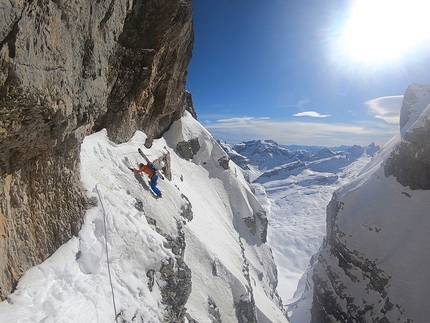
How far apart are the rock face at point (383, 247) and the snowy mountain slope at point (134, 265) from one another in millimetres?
18243

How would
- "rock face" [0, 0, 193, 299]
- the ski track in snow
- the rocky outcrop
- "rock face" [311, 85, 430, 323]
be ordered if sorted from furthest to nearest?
the ski track in snow < the rocky outcrop < "rock face" [311, 85, 430, 323] < "rock face" [0, 0, 193, 299]

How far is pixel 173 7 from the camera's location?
67.3 ft

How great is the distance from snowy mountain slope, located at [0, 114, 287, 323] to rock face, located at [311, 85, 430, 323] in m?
18.2

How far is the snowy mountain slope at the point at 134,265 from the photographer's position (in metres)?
8.43

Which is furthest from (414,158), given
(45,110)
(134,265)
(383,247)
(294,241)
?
(294,241)

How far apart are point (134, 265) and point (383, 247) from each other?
39.9 meters

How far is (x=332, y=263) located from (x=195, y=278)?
32637 mm

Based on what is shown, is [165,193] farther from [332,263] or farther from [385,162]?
[385,162]

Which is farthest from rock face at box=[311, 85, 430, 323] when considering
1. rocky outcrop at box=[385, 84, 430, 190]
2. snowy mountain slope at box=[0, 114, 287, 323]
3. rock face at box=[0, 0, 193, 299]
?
rock face at box=[0, 0, 193, 299]

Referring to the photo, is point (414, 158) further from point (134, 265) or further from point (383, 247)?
point (134, 265)

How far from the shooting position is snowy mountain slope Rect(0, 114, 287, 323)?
843 cm

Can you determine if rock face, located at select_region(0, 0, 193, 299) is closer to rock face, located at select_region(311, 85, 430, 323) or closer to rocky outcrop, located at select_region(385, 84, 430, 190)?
rock face, located at select_region(311, 85, 430, 323)

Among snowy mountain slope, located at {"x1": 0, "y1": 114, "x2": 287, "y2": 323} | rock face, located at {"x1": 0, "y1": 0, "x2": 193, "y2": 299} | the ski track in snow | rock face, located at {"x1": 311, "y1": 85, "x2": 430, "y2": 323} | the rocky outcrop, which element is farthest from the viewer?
the ski track in snow

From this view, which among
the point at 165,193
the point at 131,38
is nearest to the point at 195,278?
the point at 165,193
